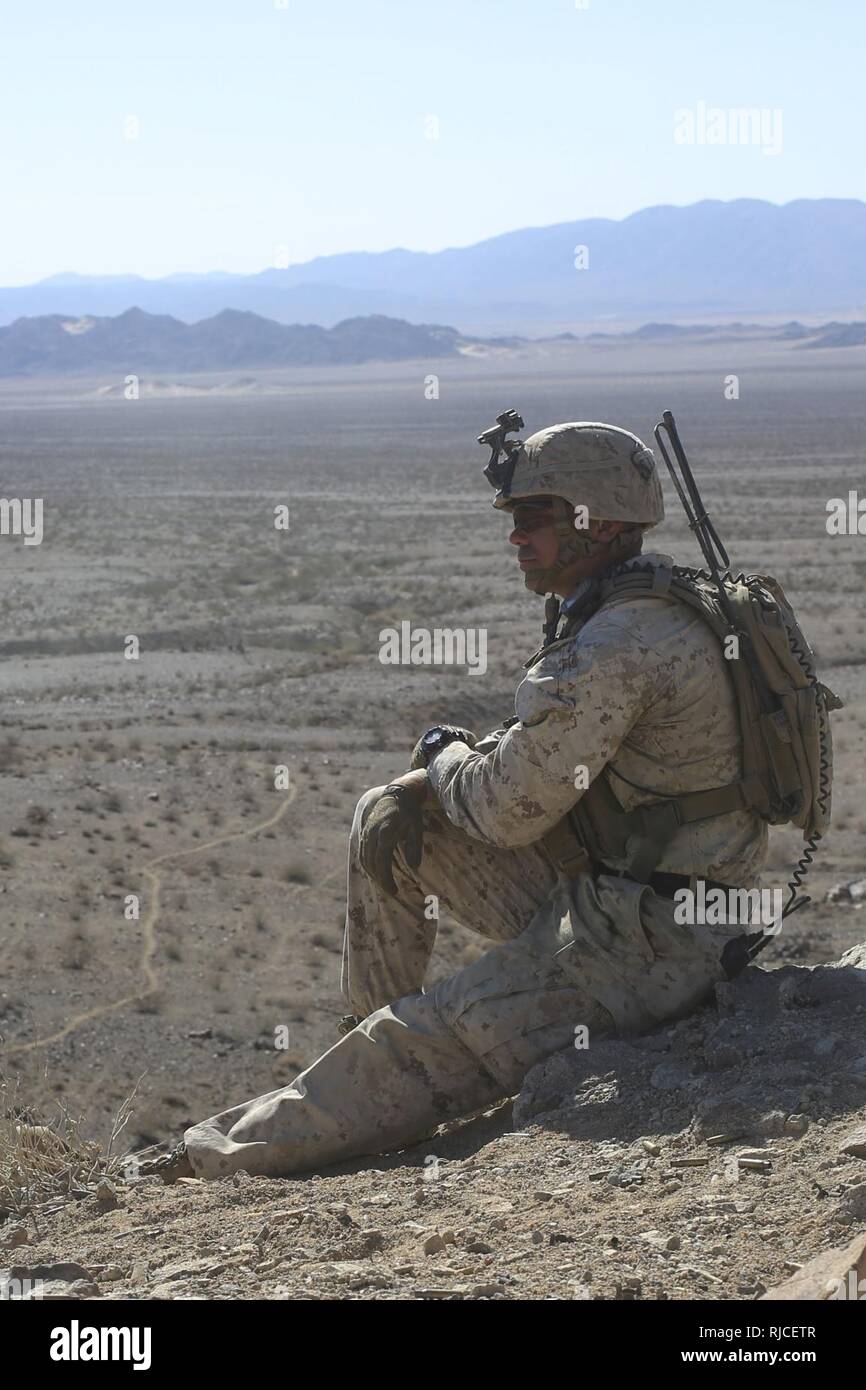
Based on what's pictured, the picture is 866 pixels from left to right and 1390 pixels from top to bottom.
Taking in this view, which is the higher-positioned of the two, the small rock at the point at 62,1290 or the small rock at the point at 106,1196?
the small rock at the point at 62,1290

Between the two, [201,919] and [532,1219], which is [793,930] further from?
[532,1219]

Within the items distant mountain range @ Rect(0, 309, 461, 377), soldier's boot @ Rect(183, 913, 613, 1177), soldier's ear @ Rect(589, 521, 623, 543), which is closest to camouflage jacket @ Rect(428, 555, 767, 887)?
soldier's ear @ Rect(589, 521, 623, 543)

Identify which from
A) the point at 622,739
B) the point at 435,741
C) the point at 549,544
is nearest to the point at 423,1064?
the point at 435,741

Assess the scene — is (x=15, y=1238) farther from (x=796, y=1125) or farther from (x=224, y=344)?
(x=224, y=344)

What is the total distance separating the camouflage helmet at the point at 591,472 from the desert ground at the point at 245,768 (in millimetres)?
1560

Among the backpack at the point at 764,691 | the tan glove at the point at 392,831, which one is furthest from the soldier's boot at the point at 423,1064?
the backpack at the point at 764,691

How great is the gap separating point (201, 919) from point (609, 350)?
173051 millimetres

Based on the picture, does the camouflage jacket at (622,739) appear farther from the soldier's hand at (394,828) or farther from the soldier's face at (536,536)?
the soldier's face at (536,536)

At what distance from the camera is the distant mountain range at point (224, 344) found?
6983 inches

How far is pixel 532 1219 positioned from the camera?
357cm

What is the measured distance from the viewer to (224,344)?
7333 inches

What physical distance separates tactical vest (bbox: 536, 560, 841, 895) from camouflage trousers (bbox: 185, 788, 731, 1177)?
0.12m

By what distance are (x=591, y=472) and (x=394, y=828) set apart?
1.03m
